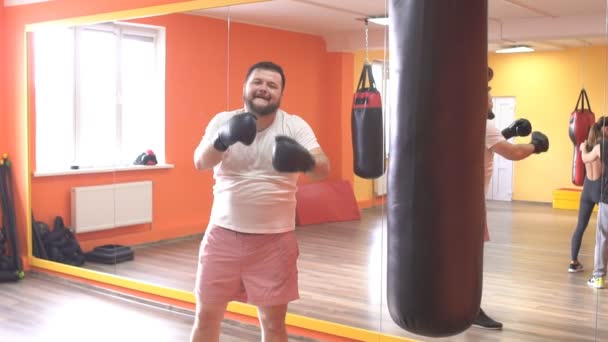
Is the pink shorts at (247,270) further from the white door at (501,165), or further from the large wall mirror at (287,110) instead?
the white door at (501,165)

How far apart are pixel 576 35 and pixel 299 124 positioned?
1345mm

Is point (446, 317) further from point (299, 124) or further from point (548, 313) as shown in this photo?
point (548, 313)

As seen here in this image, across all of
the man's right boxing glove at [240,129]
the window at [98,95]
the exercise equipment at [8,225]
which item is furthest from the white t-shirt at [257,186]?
A: the exercise equipment at [8,225]

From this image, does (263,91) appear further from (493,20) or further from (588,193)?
(588,193)

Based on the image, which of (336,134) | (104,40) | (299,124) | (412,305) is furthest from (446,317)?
(104,40)

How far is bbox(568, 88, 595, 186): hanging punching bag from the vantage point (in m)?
2.99

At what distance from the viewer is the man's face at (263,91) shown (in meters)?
2.53

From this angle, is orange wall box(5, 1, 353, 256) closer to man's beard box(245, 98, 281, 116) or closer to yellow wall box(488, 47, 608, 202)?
yellow wall box(488, 47, 608, 202)

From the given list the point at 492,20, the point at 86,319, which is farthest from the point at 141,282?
the point at 492,20

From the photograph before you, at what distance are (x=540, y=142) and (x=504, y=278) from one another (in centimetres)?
69

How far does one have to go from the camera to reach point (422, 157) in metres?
1.50

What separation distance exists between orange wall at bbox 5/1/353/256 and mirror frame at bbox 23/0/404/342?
67mm

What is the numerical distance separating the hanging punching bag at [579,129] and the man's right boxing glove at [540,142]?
12 cm

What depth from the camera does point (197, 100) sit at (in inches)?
164
